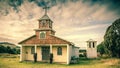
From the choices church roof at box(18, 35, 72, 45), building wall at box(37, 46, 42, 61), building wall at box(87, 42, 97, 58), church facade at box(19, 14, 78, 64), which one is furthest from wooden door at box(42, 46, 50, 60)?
building wall at box(87, 42, 97, 58)

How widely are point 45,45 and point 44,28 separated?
2117 mm

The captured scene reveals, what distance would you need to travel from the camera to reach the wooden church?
2472 cm

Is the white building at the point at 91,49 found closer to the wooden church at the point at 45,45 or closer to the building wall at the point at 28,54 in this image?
the wooden church at the point at 45,45

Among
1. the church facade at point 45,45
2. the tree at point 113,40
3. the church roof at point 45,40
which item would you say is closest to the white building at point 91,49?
the tree at point 113,40

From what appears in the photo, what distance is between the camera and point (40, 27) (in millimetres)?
26344

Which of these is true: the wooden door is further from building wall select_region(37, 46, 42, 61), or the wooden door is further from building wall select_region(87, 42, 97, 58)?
building wall select_region(87, 42, 97, 58)

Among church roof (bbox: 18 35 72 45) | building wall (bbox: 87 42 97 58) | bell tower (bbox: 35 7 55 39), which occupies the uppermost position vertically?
bell tower (bbox: 35 7 55 39)

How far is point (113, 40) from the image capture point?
28.2 metres

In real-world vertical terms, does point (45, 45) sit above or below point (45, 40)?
below

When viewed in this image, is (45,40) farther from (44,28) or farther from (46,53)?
(46,53)

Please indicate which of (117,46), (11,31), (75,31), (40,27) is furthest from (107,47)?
(11,31)

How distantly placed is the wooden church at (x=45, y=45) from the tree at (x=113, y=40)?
6142 millimetres

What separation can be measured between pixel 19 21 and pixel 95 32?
8068 millimetres

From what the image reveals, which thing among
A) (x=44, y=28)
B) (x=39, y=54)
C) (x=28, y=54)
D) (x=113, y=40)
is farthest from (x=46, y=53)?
(x=113, y=40)
